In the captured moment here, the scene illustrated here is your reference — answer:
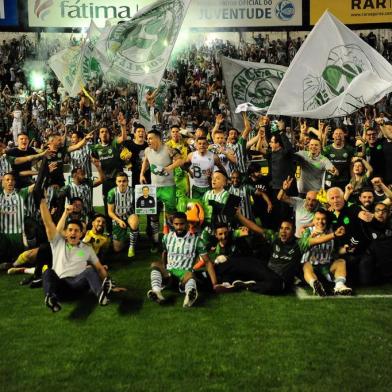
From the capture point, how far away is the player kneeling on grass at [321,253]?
7.36 meters

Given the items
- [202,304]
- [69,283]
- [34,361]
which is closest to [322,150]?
[202,304]

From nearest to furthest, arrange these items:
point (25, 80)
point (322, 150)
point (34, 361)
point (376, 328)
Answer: point (34, 361)
point (376, 328)
point (322, 150)
point (25, 80)

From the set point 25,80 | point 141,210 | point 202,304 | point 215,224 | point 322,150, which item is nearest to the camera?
point 202,304

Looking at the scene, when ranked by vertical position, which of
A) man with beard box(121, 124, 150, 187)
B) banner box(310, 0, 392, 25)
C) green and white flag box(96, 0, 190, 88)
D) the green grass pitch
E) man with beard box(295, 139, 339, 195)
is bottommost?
the green grass pitch

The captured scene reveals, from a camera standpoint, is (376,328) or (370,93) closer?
(376,328)

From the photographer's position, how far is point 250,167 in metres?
10.1

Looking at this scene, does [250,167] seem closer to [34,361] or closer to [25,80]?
[34,361]

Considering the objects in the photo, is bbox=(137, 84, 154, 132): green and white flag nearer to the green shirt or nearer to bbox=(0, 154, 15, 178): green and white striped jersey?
the green shirt

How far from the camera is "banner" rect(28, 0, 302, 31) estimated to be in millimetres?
26344

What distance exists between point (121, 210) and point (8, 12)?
63.0 feet

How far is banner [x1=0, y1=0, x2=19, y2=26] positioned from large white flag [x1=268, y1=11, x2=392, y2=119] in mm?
18479

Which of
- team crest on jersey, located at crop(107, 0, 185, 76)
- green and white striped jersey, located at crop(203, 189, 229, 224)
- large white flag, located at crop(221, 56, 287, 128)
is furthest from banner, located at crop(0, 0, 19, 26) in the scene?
green and white striped jersey, located at crop(203, 189, 229, 224)

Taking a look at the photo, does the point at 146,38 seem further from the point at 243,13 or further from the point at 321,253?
the point at 243,13

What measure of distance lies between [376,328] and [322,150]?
15.0 ft
